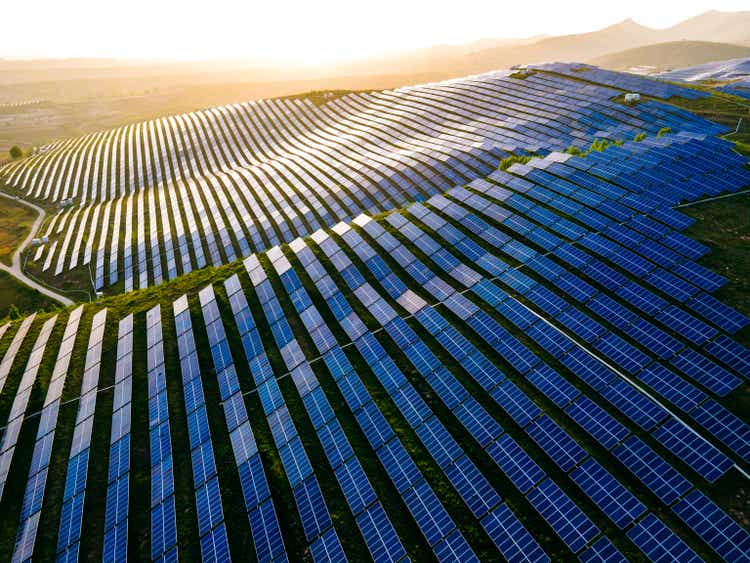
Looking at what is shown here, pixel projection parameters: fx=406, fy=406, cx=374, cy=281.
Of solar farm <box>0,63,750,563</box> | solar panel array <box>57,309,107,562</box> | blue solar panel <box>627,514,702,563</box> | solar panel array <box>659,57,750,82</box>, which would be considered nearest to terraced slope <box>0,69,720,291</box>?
solar farm <box>0,63,750,563</box>

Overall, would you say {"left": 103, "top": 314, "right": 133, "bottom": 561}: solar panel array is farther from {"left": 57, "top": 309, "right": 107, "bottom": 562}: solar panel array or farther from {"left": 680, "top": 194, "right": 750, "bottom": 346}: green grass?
{"left": 680, "top": 194, "right": 750, "bottom": 346}: green grass

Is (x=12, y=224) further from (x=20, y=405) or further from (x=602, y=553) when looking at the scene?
(x=602, y=553)

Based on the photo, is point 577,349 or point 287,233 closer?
point 577,349

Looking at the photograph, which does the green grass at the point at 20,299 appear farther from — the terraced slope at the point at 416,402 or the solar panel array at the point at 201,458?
the solar panel array at the point at 201,458

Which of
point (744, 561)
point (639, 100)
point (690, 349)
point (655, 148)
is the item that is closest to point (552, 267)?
point (690, 349)

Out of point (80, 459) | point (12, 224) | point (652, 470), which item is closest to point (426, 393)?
point (652, 470)

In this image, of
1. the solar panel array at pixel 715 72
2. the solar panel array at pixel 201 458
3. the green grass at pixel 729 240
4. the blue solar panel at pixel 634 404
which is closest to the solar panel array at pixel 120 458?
the solar panel array at pixel 201 458

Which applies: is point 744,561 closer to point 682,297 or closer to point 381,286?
point 682,297
